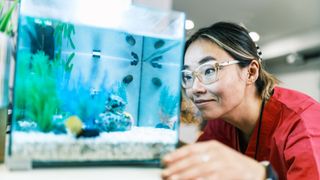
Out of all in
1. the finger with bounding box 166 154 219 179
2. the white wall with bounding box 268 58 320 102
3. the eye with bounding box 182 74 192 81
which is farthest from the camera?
the white wall with bounding box 268 58 320 102

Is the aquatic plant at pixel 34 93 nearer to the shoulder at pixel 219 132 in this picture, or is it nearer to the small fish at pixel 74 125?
the small fish at pixel 74 125

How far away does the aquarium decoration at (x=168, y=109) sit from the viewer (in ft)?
2.09

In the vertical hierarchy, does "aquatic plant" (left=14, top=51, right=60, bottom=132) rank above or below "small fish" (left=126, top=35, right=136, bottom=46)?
below

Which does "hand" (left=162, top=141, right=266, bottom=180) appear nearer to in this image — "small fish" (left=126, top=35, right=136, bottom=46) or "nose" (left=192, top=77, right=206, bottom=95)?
"small fish" (left=126, top=35, right=136, bottom=46)

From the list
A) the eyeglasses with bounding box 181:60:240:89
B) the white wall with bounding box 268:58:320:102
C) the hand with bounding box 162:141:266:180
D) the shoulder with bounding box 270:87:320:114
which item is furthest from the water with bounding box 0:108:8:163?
the white wall with bounding box 268:58:320:102

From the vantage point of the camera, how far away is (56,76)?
1.92 ft

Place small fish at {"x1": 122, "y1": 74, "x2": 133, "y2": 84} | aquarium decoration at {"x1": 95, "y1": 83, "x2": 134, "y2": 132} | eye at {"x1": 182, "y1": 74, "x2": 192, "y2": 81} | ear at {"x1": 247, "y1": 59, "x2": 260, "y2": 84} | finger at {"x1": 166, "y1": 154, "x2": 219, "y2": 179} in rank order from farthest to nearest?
ear at {"x1": 247, "y1": 59, "x2": 260, "y2": 84}, eye at {"x1": 182, "y1": 74, "x2": 192, "y2": 81}, small fish at {"x1": 122, "y1": 74, "x2": 133, "y2": 84}, aquarium decoration at {"x1": 95, "y1": 83, "x2": 134, "y2": 132}, finger at {"x1": 166, "y1": 154, "x2": 219, "y2": 179}

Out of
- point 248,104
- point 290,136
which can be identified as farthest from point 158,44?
point 248,104

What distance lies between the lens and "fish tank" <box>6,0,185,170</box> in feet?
1.75

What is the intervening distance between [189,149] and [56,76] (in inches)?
11.1

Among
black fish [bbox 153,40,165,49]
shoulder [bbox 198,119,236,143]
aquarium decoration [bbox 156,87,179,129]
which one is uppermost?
black fish [bbox 153,40,165,49]

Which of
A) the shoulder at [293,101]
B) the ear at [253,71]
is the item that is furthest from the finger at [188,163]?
the ear at [253,71]

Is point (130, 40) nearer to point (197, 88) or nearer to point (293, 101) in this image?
point (197, 88)

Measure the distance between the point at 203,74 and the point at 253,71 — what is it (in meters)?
0.27
